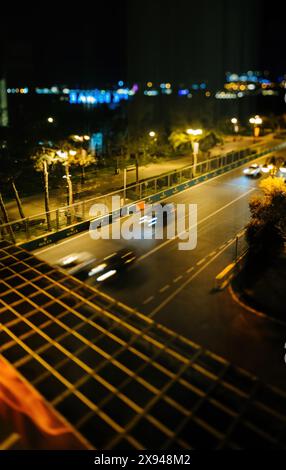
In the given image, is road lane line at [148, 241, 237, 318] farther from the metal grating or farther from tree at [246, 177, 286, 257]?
tree at [246, 177, 286, 257]

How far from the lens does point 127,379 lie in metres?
7.86

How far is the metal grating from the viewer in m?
6.70

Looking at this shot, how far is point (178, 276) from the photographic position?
12.8 m

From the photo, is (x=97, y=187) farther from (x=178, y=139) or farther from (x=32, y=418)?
(x=32, y=418)

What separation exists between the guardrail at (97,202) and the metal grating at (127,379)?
186 inches

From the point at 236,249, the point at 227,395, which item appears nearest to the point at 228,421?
the point at 227,395

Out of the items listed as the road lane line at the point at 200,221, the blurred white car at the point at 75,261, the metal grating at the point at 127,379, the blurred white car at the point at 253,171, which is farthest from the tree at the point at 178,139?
the metal grating at the point at 127,379

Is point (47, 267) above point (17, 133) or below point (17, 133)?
below

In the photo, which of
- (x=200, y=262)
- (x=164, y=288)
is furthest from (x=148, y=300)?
(x=200, y=262)

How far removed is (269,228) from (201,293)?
373 centimetres

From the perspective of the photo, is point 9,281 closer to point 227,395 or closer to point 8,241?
point 8,241

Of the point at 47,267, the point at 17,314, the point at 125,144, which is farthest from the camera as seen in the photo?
the point at 125,144

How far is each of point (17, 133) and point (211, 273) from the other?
11875 millimetres

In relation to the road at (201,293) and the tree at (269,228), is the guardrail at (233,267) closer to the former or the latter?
the road at (201,293)
